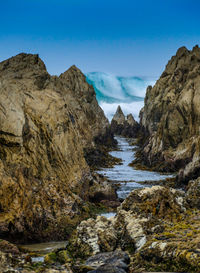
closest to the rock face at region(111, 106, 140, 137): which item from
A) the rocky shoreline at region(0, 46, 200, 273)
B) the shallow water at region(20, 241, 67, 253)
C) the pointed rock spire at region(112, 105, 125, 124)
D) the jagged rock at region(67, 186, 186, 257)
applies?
the pointed rock spire at region(112, 105, 125, 124)

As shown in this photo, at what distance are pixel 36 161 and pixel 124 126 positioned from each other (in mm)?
116149

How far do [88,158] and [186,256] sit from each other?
4965 centimetres

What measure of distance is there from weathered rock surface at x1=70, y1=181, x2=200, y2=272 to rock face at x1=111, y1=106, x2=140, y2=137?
362ft

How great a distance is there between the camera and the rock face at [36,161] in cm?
1722

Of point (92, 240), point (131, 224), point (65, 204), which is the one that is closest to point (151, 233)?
point (131, 224)

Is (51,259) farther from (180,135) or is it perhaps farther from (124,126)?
(124,126)

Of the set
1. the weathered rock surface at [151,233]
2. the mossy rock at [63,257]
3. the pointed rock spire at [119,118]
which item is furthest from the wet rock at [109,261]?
the pointed rock spire at [119,118]

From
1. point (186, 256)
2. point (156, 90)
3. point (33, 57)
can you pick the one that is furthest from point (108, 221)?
point (156, 90)

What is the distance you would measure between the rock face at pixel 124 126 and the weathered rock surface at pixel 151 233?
110 meters

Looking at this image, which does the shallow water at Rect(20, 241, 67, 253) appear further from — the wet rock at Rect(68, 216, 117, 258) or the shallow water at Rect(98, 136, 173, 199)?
the shallow water at Rect(98, 136, 173, 199)

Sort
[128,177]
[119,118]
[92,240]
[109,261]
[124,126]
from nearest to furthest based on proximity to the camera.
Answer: [109,261] < [92,240] < [128,177] < [124,126] < [119,118]

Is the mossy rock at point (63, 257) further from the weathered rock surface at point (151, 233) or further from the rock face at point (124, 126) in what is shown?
the rock face at point (124, 126)

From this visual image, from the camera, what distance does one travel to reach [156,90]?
91.5m

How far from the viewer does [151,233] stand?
Answer: 37.4ft
